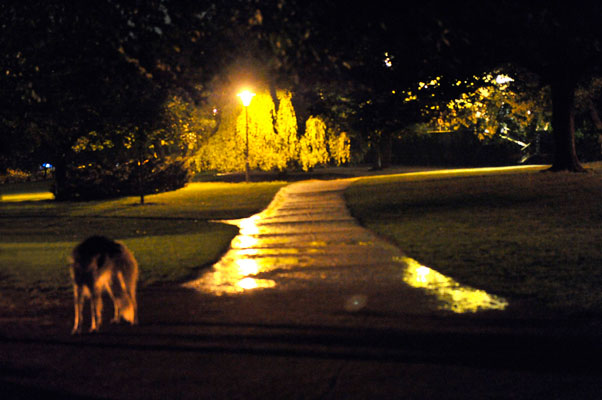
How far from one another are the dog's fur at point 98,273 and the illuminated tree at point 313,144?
3277cm

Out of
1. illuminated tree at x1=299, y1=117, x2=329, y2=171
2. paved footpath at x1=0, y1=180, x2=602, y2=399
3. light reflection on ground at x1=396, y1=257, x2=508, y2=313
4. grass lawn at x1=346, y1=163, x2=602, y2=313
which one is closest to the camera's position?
paved footpath at x1=0, y1=180, x2=602, y2=399

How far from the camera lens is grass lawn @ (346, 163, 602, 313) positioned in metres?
8.45

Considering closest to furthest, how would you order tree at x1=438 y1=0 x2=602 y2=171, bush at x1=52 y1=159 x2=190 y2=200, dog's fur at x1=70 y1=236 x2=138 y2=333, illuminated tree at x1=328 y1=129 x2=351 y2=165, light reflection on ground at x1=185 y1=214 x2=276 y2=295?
dog's fur at x1=70 y1=236 x2=138 y2=333 → tree at x1=438 y1=0 x2=602 y2=171 → light reflection on ground at x1=185 y1=214 x2=276 y2=295 → bush at x1=52 y1=159 x2=190 y2=200 → illuminated tree at x1=328 y1=129 x2=351 y2=165

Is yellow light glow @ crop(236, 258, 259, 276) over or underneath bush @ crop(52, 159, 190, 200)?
underneath

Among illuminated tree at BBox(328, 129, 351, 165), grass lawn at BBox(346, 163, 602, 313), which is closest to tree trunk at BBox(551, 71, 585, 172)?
grass lawn at BBox(346, 163, 602, 313)

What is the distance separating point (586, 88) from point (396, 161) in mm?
26829

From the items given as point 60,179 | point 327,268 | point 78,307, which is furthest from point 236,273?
point 60,179

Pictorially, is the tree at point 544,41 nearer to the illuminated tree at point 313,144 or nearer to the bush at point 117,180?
the illuminated tree at point 313,144

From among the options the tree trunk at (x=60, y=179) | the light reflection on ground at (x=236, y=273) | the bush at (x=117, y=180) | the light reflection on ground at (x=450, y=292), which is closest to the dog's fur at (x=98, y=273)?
the light reflection on ground at (x=236, y=273)

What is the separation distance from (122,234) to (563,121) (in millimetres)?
16712

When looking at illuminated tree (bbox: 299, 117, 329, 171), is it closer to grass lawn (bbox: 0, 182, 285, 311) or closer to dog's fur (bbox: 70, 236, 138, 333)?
grass lawn (bbox: 0, 182, 285, 311)

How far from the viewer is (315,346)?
587 cm

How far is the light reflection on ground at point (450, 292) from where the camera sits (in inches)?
287

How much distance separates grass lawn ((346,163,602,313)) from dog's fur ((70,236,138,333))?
444 cm
